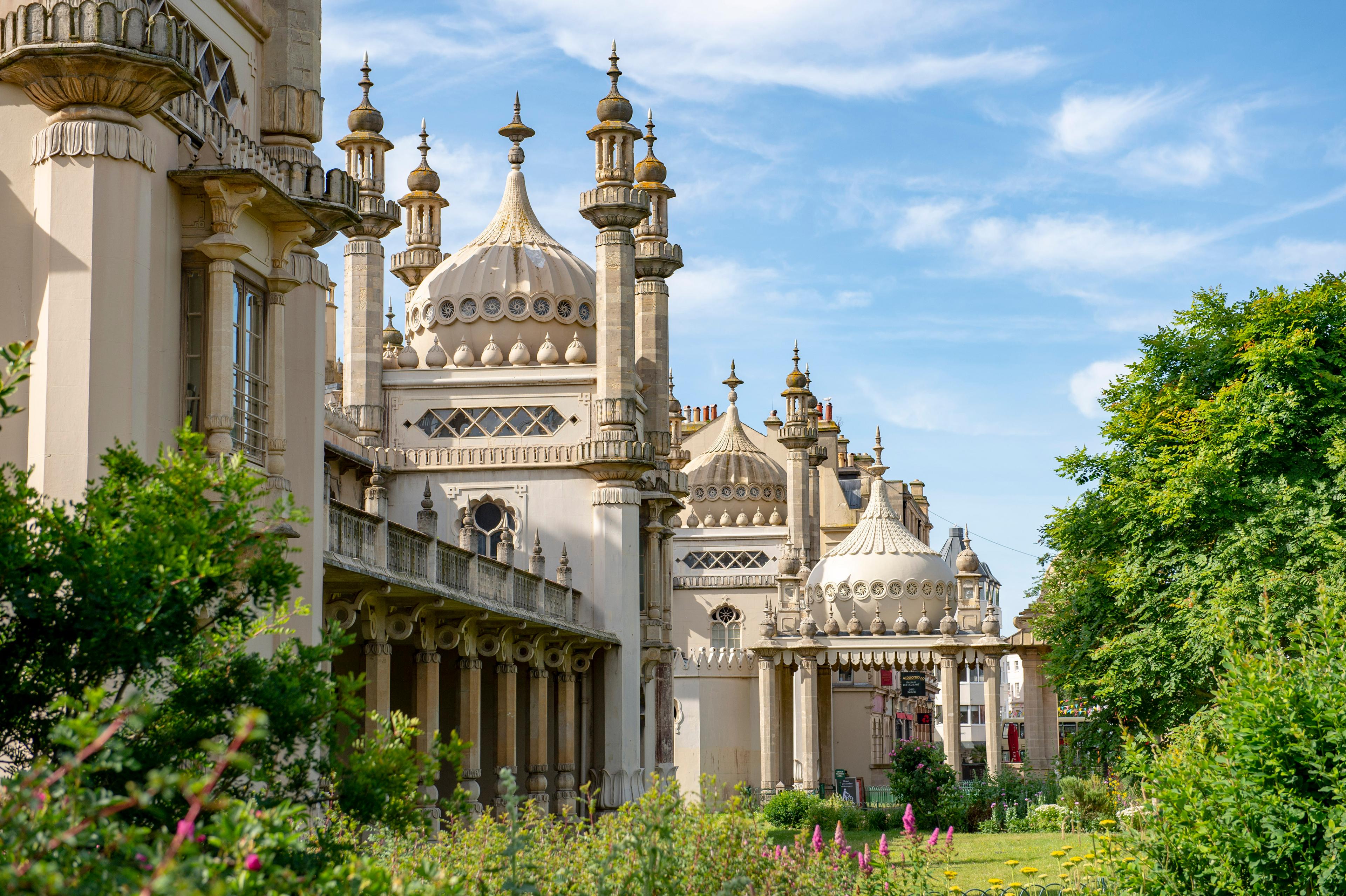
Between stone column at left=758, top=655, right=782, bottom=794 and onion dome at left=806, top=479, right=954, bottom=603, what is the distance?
2.68 meters

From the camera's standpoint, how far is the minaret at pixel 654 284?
1491 inches

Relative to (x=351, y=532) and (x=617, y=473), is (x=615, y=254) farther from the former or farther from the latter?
(x=351, y=532)


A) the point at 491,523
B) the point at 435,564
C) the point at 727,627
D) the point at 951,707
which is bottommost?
the point at 951,707

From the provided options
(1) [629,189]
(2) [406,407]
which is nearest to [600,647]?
(2) [406,407]

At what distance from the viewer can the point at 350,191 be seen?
1711cm

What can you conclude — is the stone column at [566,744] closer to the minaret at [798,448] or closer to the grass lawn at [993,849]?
the grass lawn at [993,849]

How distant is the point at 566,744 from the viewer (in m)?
32.1

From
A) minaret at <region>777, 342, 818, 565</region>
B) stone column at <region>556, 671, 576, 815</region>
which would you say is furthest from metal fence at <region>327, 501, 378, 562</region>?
minaret at <region>777, 342, 818, 565</region>

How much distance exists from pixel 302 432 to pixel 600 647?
696 inches

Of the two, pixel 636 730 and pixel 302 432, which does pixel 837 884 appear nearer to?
pixel 302 432

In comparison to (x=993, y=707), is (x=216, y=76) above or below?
above

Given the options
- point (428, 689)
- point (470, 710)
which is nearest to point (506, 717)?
point (470, 710)

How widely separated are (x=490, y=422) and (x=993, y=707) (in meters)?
16.6

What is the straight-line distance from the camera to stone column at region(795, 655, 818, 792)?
4444cm
